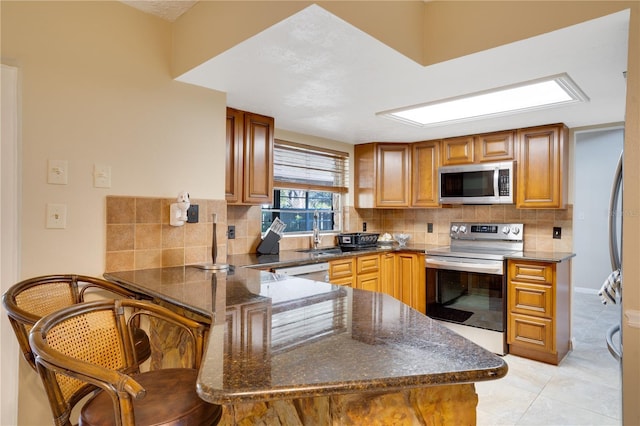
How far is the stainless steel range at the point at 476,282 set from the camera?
329cm

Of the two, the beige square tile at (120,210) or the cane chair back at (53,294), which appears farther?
the beige square tile at (120,210)

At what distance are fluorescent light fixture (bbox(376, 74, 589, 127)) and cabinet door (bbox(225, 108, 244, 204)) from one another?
3.84 ft

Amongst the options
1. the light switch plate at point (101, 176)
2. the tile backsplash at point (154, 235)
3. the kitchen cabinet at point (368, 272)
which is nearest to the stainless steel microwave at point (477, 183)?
the kitchen cabinet at point (368, 272)

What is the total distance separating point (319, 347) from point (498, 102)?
245cm

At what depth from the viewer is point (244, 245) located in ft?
10.9

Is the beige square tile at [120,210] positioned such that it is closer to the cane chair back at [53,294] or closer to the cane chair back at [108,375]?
the cane chair back at [53,294]

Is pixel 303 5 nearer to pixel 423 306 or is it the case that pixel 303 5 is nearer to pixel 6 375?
pixel 6 375

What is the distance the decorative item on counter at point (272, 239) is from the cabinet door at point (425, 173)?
167cm

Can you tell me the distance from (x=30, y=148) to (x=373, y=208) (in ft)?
11.3

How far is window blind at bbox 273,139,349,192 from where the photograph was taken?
3689mm

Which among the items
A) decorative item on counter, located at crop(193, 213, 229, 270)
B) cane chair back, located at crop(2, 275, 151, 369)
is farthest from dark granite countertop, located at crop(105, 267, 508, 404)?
decorative item on counter, located at crop(193, 213, 229, 270)

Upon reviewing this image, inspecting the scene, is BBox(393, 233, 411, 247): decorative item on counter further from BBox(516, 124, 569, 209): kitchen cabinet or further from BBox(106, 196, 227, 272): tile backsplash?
BBox(106, 196, 227, 272): tile backsplash

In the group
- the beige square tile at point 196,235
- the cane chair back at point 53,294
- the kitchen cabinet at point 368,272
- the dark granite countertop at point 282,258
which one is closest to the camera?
the cane chair back at point 53,294

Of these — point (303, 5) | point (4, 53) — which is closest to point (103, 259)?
point (4, 53)
